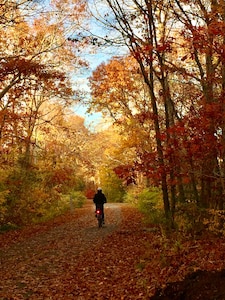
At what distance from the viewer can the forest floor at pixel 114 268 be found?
6828mm

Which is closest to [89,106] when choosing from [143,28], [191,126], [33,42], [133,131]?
[133,131]

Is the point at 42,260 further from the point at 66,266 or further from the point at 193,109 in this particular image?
the point at 193,109

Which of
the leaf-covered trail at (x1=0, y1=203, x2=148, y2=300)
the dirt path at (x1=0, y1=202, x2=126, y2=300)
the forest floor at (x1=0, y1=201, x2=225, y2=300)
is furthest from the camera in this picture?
the dirt path at (x1=0, y1=202, x2=126, y2=300)

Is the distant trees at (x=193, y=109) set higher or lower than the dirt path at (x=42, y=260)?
higher

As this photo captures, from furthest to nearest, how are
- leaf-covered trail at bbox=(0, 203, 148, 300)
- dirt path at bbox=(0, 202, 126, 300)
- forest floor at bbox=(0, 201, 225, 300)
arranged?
1. dirt path at bbox=(0, 202, 126, 300)
2. leaf-covered trail at bbox=(0, 203, 148, 300)
3. forest floor at bbox=(0, 201, 225, 300)

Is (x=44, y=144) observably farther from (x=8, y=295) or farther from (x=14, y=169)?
(x=8, y=295)

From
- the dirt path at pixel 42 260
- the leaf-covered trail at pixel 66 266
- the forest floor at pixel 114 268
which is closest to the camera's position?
the forest floor at pixel 114 268

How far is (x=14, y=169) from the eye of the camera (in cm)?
1852

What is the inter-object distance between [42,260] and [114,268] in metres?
2.32

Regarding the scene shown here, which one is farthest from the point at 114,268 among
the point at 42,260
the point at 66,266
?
the point at 42,260

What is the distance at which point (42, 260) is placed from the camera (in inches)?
422

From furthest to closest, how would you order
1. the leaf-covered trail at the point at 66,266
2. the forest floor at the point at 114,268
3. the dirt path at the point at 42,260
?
the dirt path at the point at 42,260 → the leaf-covered trail at the point at 66,266 → the forest floor at the point at 114,268

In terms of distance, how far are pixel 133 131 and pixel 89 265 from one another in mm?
16195

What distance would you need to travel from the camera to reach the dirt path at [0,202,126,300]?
802 cm
